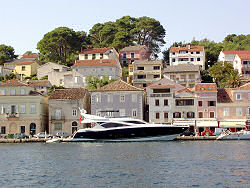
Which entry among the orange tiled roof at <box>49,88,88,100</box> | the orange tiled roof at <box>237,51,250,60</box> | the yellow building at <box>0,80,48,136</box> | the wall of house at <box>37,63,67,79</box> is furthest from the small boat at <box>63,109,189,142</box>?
the orange tiled roof at <box>237,51,250,60</box>

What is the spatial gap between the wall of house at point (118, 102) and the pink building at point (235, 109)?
13247 mm

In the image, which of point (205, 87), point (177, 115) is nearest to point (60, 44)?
point (177, 115)

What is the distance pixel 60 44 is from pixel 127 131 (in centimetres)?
6047

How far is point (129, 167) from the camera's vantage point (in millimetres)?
43000

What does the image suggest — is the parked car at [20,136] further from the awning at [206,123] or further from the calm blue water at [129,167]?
the awning at [206,123]

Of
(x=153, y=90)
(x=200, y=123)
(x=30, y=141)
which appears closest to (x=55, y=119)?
(x=30, y=141)

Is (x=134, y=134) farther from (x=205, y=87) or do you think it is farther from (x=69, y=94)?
(x=69, y=94)

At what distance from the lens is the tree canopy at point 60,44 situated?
124m

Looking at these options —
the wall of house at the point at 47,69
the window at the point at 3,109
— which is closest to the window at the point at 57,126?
the window at the point at 3,109

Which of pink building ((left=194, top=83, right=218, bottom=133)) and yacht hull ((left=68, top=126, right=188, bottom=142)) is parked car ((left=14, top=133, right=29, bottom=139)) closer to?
yacht hull ((left=68, top=126, right=188, bottom=142))

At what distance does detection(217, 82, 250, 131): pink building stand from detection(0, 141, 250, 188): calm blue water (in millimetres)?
22031

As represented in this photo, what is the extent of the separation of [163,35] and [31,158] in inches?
3596

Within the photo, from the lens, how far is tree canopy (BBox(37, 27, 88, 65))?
4882 inches

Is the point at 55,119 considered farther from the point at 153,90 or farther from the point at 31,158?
the point at 31,158
